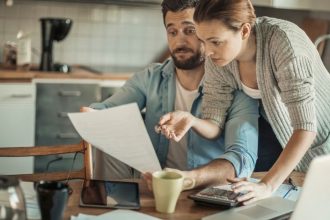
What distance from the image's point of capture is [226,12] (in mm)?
1430

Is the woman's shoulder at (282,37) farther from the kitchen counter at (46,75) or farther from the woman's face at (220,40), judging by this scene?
the kitchen counter at (46,75)

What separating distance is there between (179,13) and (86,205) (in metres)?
0.87

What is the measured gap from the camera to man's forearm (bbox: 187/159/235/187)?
4.67ft

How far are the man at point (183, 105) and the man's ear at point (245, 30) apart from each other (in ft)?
0.80

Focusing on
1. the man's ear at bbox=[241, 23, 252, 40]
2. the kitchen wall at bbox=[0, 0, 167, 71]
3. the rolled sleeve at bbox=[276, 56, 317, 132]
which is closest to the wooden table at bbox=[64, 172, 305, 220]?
the rolled sleeve at bbox=[276, 56, 317, 132]

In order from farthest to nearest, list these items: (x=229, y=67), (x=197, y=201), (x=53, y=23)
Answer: (x=53, y=23)
(x=229, y=67)
(x=197, y=201)

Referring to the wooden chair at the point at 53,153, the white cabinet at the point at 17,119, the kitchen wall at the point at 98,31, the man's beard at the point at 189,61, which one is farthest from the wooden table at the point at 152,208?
the kitchen wall at the point at 98,31

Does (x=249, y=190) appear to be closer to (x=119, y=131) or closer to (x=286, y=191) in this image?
(x=286, y=191)

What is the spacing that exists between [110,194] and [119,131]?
6.3 inches

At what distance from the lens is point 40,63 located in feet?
11.2

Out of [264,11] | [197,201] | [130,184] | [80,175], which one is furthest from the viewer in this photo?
[264,11]

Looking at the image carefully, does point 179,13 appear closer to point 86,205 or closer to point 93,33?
point 86,205

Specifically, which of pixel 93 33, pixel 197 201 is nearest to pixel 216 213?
pixel 197 201

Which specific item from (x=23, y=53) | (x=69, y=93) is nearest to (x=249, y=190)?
(x=69, y=93)
